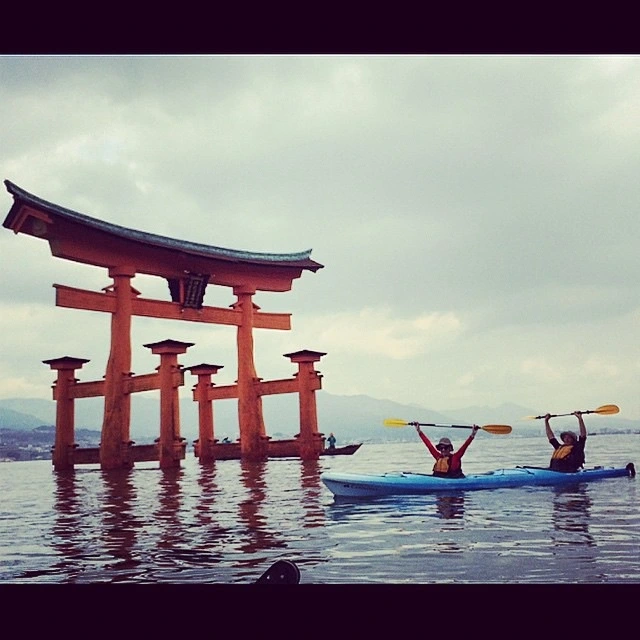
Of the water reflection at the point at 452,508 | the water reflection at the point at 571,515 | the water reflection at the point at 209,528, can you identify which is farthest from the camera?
the water reflection at the point at 452,508

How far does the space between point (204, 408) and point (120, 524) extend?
10746mm

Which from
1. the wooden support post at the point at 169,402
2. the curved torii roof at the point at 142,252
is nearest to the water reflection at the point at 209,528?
the wooden support post at the point at 169,402

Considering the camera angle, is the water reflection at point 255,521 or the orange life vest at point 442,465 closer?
the water reflection at point 255,521

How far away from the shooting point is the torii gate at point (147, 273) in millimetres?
13578

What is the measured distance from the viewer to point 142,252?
596 inches

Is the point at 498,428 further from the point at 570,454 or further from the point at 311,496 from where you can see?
the point at 311,496

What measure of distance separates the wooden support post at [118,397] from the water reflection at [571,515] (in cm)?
844

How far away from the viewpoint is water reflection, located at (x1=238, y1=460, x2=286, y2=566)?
19.9 ft

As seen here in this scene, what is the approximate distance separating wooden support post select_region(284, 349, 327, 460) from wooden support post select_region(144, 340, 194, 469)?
116 inches

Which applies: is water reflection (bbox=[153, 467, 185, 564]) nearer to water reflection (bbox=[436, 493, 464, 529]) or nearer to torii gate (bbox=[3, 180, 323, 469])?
torii gate (bbox=[3, 180, 323, 469])

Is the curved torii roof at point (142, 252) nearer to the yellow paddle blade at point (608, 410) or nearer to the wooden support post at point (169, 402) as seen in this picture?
the wooden support post at point (169, 402)
